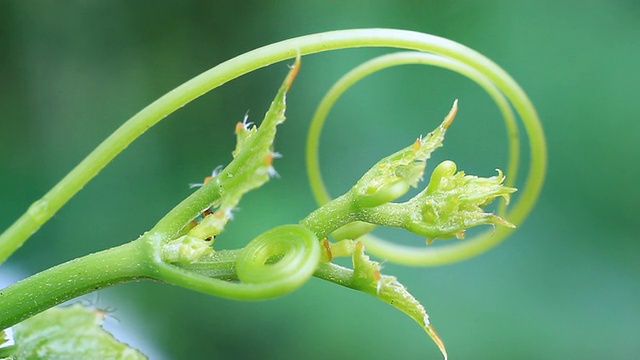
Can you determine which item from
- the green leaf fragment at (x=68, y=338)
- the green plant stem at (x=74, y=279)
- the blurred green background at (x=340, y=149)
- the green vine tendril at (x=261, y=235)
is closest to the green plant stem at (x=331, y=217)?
the green vine tendril at (x=261, y=235)

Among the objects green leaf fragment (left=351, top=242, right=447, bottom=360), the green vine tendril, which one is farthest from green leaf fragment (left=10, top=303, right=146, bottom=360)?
green leaf fragment (left=351, top=242, right=447, bottom=360)

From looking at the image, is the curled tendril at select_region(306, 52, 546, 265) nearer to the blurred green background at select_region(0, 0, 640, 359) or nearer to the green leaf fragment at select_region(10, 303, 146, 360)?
the green leaf fragment at select_region(10, 303, 146, 360)

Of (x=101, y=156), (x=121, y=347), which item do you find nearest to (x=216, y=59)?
(x=121, y=347)

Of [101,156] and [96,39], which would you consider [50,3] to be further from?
[101,156]

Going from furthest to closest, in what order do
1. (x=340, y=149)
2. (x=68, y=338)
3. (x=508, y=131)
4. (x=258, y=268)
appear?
(x=340, y=149) < (x=508, y=131) < (x=68, y=338) < (x=258, y=268)

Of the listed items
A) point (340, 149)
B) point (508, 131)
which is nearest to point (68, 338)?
point (508, 131)

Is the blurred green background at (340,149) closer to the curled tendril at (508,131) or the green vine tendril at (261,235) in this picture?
the curled tendril at (508,131)

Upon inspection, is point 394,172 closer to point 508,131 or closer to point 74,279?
point 74,279
